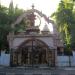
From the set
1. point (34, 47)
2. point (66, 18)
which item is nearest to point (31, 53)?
point (34, 47)

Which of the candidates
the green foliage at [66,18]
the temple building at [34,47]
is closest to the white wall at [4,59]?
the temple building at [34,47]

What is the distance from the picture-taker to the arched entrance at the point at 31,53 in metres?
30.4

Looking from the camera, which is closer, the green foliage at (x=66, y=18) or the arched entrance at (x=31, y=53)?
the arched entrance at (x=31, y=53)

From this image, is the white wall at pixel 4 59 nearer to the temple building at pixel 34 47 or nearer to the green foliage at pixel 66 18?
the temple building at pixel 34 47

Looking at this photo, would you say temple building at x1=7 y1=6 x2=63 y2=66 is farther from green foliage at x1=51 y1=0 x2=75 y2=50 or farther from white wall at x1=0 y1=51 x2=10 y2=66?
green foliage at x1=51 y1=0 x2=75 y2=50

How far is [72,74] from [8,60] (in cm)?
1289

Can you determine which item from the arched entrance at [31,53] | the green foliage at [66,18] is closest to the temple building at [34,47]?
the arched entrance at [31,53]

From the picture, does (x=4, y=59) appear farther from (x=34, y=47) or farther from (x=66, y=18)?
(x=66, y=18)

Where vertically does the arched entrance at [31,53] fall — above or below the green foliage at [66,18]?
below

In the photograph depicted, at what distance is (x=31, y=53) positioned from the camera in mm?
30734

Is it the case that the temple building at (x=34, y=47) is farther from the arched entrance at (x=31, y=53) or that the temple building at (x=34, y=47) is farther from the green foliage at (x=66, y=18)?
the green foliage at (x=66, y=18)

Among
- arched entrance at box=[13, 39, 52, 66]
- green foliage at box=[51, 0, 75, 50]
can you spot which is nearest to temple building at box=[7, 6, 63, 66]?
arched entrance at box=[13, 39, 52, 66]

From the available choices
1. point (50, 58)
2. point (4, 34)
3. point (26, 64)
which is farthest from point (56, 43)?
point (4, 34)

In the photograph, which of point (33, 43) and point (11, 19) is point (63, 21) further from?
point (33, 43)
